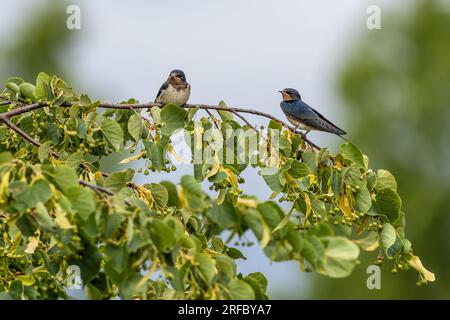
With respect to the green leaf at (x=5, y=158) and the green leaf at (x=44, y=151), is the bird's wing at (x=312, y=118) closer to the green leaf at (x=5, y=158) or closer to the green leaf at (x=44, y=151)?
the green leaf at (x=44, y=151)

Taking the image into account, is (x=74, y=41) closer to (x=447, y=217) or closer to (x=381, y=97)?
(x=381, y=97)

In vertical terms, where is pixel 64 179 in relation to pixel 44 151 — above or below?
above

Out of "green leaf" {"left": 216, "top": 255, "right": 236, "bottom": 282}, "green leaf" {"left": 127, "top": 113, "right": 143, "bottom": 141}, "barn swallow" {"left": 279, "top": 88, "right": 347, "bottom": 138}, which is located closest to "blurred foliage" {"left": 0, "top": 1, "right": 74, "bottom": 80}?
"barn swallow" {"left": 279, "top": 88, "right": 347, "bottom": 138}

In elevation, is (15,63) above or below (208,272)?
below

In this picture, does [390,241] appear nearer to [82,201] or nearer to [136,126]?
[136,126]

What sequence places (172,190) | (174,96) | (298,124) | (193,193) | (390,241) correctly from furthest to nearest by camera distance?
(298,124) < (174,96) < (390,241) < (172,190) < (193,193)

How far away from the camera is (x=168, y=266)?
4867 millimetres

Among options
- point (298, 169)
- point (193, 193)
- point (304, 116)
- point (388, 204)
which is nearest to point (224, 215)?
point (193, 193)

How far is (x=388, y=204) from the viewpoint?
22.0ft

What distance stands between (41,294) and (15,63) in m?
32.2

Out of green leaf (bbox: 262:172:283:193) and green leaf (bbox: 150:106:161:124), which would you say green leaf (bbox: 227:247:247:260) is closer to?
green leaf (bbox: 262:172:283:193)

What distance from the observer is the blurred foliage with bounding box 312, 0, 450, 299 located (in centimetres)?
2770

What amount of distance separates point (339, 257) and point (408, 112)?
83.3ft
